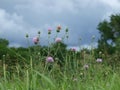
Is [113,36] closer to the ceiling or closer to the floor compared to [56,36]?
closer to the ceiling

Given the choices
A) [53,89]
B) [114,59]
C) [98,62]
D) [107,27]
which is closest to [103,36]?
[107,27]

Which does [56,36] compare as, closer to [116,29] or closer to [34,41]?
[34,41]

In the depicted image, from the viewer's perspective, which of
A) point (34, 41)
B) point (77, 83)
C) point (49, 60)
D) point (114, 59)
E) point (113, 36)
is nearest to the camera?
point (77, 83)

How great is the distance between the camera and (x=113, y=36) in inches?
1267

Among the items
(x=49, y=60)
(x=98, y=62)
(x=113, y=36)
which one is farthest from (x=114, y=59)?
(x=113, y=36)

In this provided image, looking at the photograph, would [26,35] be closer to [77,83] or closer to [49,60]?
[49,60]

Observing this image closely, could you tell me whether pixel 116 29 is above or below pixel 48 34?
above

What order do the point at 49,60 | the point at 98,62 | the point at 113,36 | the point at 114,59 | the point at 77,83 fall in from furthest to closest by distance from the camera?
1. the point at 113,36
2. the point at 114,59
3. the point at 98,62
4. the point at 49,60
5. the point at 77,83

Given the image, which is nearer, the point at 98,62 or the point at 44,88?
the point at 44,88

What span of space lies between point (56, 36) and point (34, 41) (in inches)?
11.1

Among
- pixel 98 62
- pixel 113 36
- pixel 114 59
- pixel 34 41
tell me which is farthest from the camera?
pixel 113 36

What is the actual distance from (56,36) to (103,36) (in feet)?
92.7

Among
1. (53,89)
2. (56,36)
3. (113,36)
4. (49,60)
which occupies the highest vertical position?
(113,36)

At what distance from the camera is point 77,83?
3.00m
